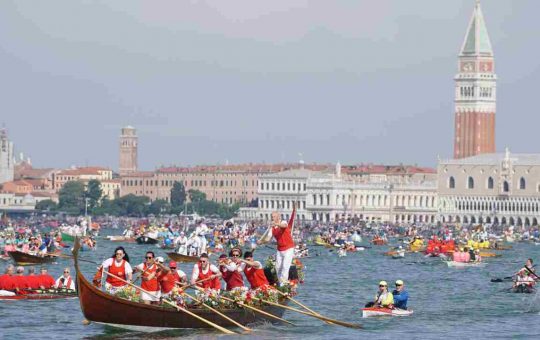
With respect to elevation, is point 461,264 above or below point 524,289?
below

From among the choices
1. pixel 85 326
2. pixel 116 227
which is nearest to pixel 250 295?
Answer: pixel 85 326

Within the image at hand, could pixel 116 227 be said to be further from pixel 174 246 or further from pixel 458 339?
pixel 458 339

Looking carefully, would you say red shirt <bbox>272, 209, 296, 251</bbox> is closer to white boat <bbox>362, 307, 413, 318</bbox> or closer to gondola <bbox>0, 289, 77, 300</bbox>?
white boat <bbox>362, 307, 413, 318</bbox>

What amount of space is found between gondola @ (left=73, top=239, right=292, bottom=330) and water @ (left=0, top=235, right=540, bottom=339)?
10.0 inches

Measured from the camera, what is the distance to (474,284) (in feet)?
193

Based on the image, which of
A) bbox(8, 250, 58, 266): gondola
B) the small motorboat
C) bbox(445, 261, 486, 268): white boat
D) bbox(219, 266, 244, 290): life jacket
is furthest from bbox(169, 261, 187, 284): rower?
bbox(445, 261, 486, 268): white boat

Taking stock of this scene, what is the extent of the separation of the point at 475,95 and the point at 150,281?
155 metres

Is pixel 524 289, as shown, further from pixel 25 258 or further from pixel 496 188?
pixel 496 188

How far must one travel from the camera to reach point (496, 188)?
584 ft

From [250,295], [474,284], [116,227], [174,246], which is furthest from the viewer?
[116,227]

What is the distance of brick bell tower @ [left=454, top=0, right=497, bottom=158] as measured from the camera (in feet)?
622

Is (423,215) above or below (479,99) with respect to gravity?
below

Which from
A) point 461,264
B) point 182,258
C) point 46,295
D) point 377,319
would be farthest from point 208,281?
point 461,264

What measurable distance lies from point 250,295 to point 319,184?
156032 millimetres
